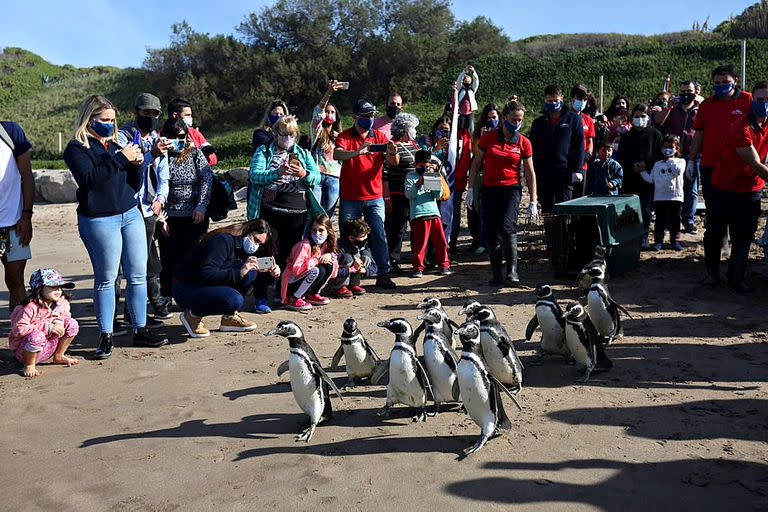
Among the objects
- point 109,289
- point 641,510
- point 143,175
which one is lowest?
point 641,510

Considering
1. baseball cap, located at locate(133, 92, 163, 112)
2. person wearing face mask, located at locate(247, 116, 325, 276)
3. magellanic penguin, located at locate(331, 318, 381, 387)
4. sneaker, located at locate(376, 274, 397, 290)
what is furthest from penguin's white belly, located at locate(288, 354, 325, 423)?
sneaker, located at locate(376, 274, 397, 290)

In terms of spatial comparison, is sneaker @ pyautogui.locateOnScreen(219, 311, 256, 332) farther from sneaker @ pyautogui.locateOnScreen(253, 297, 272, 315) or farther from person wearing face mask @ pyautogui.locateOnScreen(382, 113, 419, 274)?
person wearing face mask @ pyautogui.locateOnScreen(382, 113, 419, 274)

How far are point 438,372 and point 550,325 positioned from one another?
134 centimetres

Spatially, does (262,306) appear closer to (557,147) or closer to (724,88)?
(557,147)

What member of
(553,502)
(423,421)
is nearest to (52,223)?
(423,421)

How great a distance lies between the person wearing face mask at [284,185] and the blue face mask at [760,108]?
14.6 ft

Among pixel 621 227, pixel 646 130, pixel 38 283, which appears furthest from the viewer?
pixel 646 130

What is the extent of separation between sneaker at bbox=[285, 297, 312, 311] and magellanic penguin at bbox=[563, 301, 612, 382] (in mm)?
3215

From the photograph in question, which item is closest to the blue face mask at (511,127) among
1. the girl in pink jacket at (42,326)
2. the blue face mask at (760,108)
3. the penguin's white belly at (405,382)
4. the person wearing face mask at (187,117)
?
the blue face mask at (760,108)

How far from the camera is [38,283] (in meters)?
6.12

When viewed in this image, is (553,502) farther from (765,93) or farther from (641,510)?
(765,93)

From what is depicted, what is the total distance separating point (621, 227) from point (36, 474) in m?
6.68

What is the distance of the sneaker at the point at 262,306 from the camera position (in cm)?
779

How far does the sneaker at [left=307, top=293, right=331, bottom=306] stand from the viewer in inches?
321
